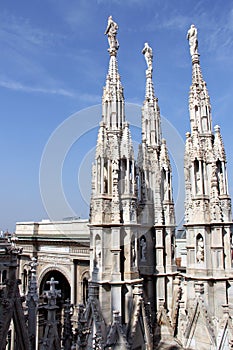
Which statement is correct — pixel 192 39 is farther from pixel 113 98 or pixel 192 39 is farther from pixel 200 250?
pixel 200 250

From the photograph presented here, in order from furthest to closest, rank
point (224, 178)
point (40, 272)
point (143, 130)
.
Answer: point (40, 272) → point (143, 130) → point (224, 178)

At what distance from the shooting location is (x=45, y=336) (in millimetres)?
7125

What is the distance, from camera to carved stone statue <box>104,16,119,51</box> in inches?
609

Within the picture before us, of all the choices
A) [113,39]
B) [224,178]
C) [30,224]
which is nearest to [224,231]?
[224,178]

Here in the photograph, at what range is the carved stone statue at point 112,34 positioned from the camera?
50.8 ft

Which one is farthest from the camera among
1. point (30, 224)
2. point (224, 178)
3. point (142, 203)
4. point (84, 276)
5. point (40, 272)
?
point (30, 224)

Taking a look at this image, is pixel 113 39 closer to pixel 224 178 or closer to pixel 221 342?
pixel 224 178

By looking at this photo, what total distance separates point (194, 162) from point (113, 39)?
6703mm

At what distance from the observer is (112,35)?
616 inches

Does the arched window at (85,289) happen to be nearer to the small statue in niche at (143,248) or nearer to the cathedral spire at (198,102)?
the small statue in niche at (143,248)

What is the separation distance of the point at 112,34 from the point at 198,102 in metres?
5.02

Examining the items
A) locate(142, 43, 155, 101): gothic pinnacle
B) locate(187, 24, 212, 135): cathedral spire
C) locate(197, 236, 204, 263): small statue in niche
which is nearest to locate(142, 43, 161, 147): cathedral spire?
locate(142, 43, 155, 101): gothic pinnacle

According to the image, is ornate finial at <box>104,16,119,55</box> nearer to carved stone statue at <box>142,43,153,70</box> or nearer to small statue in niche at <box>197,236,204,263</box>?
carved stone statue at <box>142,43,153,70</box>

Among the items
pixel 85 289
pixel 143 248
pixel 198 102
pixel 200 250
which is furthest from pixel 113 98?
pixel 85 289
